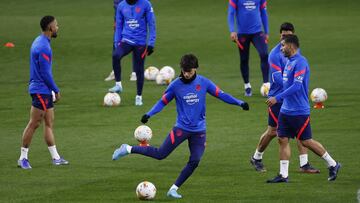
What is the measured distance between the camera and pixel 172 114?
961 inches

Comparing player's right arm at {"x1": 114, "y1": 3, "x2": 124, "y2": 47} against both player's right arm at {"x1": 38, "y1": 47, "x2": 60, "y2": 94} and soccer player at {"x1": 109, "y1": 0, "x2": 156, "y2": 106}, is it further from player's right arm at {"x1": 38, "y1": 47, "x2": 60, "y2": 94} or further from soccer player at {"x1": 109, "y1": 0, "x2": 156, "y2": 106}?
player's right arm at {"x1": 38, "y1": 47, "x2": 60, "y2": 94}

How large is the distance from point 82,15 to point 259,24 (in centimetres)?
2105

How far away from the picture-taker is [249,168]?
711 inches

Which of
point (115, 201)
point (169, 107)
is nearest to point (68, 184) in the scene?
point (115, 201)

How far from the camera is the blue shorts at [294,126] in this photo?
1653 cm

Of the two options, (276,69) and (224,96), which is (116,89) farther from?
(224,96)

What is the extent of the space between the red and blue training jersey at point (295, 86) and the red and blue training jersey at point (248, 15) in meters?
9.98

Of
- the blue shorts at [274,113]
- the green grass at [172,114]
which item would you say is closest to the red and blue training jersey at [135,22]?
the green grass at [172,114]

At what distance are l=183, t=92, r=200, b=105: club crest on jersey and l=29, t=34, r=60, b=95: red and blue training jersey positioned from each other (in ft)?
10.4

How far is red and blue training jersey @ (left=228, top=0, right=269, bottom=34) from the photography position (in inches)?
1043

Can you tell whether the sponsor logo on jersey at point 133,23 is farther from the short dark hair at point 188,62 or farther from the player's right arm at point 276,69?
the short dark hair at point 188,62

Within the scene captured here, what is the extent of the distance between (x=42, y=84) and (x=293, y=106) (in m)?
4.61

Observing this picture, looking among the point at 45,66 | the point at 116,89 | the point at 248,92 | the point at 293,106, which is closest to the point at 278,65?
the point at 293,106

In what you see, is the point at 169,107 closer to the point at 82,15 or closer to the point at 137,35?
the point at 137,35
